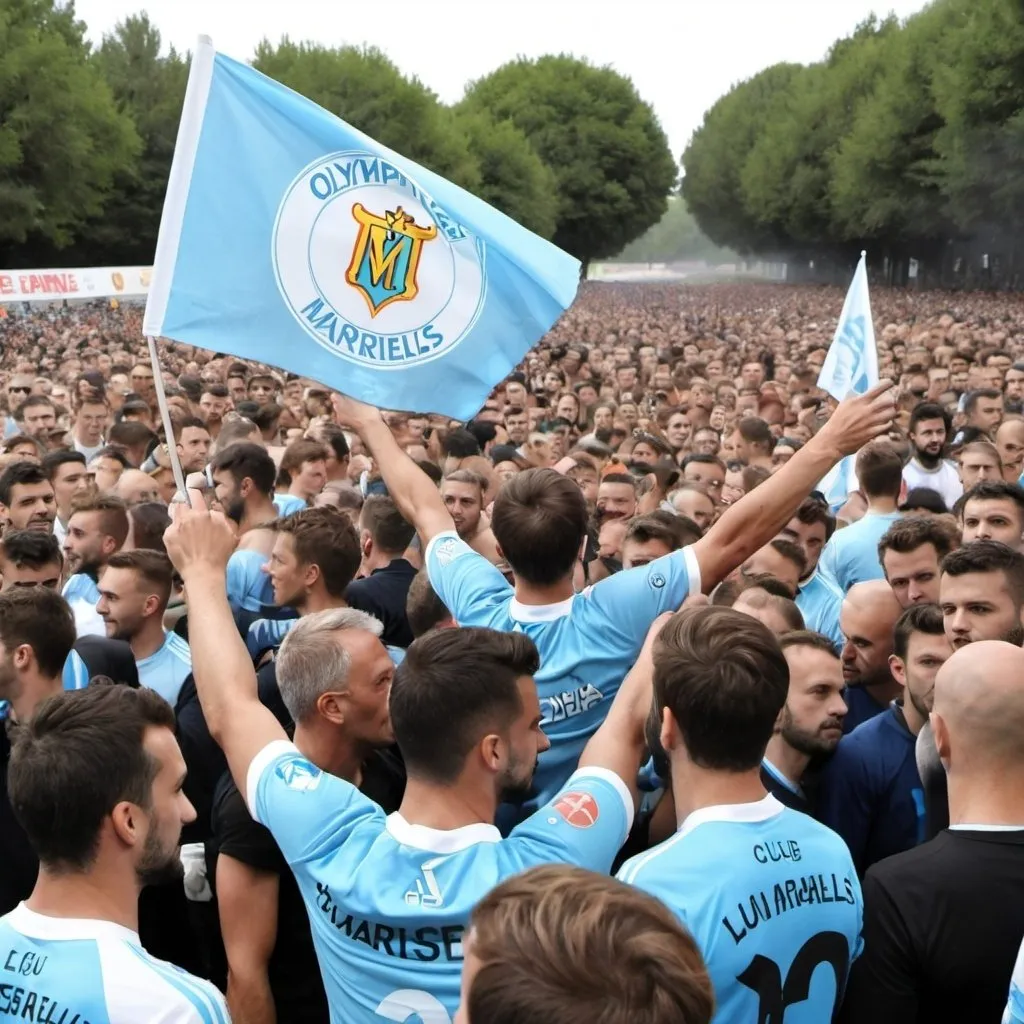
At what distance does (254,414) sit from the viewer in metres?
11.8

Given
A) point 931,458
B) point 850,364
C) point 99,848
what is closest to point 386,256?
point 99,848

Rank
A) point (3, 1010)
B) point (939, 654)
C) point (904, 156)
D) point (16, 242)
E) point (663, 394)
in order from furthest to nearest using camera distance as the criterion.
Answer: point (904, 156), point (16, 242), point (663, 394), point (939, 654), point (3, 1010)

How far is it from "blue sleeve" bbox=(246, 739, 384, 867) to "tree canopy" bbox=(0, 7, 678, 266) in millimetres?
53666

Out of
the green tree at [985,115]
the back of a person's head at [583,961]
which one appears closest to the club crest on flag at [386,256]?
the back of a person's head at [583,961]

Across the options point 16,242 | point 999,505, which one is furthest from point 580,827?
point 16,242

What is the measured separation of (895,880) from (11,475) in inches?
233

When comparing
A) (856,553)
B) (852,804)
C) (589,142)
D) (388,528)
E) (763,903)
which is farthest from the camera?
(589,142)

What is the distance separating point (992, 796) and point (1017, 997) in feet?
1.64

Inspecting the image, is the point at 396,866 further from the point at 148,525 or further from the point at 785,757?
the point at 148,525

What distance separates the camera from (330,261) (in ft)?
16.0

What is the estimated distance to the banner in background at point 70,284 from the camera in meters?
27.1

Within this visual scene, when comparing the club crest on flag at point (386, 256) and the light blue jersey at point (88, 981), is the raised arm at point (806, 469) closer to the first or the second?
the club crest on flag at point (386, 256)

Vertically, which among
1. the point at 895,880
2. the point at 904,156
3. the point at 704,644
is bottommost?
the point at 895,880

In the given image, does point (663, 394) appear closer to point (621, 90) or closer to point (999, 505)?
point (999, 505)
